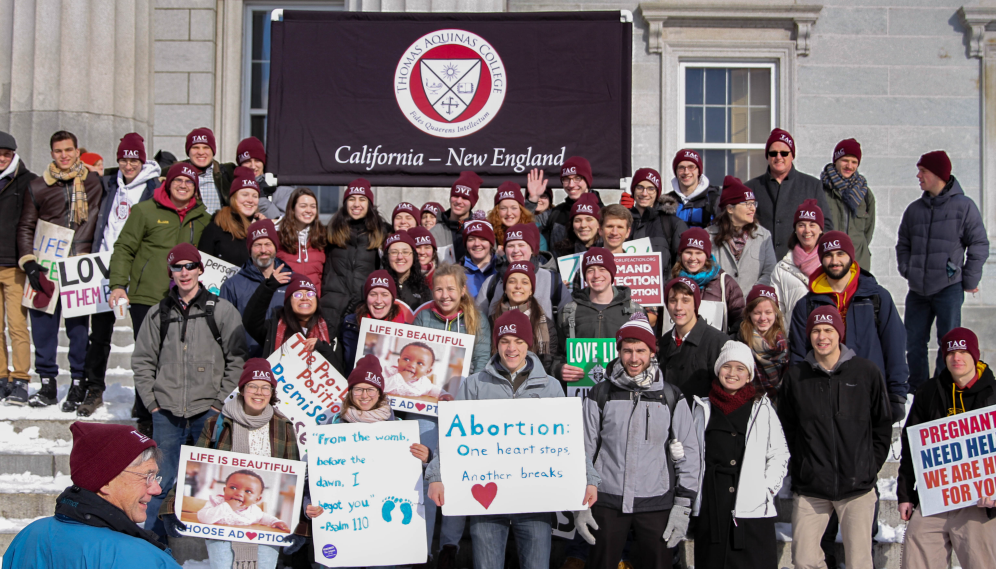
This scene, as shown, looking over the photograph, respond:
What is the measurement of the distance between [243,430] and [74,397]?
2.62 metres

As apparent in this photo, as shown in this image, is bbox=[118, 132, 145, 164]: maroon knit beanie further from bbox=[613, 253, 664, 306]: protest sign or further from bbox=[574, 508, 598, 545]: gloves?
bbox=[574, 508, 598, 545]: gloves

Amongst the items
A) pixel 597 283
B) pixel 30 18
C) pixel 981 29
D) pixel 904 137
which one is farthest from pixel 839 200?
pixel 30 18

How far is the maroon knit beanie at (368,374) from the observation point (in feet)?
17.0

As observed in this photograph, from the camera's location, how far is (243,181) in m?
6.86

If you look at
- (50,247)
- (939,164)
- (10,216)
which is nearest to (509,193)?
(939,164)

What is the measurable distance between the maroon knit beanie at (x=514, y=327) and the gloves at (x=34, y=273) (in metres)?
4.21

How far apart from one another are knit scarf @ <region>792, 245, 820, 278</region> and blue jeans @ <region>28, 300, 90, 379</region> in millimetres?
5639

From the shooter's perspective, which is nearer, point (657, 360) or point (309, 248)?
point (657, 360)

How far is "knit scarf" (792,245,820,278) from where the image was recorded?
6203 millimetres

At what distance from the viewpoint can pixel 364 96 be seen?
7910mm

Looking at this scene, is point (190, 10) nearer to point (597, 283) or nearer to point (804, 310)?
point (597, 283)

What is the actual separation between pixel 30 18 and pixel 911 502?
34.3 ft

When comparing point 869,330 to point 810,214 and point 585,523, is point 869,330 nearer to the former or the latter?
point 810,214

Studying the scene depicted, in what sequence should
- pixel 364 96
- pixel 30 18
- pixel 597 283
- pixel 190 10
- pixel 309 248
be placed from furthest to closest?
1. pixel 190 10
2. pixel 30 18
3. pixel 364 96
4. pixel 309 248
5. pixel 597 283
